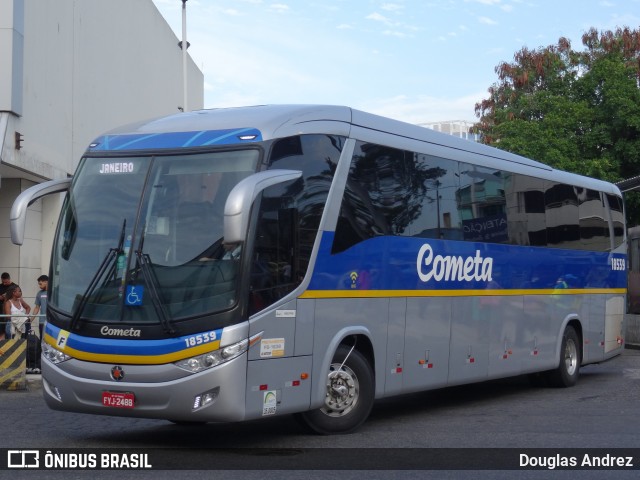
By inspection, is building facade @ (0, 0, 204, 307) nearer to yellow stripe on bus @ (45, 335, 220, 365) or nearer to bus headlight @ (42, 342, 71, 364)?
bus headlight @ (42, 342, 71, 364)

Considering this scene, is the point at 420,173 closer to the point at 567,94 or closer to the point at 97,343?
the point at 97,343

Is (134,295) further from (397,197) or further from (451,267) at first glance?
(451,267)

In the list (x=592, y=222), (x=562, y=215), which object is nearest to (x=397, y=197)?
(x=562, y=215)

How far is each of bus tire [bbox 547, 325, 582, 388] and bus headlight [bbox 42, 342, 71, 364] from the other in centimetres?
915

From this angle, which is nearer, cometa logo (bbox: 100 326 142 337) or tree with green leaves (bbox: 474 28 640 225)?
cometa logo (bbox: 100 326 142 337)

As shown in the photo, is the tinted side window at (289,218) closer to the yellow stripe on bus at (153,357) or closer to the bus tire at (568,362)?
the yellow stripe on bus at (153,357)

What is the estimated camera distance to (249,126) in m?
10.1

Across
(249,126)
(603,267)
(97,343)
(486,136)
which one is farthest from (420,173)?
(486,136)

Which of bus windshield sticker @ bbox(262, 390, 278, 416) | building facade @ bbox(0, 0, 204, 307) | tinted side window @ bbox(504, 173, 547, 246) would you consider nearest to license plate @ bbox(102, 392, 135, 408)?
bus windshield sticker @ bbox(262, 390, 278, 416)

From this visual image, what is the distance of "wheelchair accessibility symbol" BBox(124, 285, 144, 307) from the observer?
31.1ft

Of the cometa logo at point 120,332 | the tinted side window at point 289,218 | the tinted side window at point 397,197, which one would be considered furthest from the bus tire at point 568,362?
the cometa logo at point 120,332

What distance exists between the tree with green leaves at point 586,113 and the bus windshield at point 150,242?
26264mm

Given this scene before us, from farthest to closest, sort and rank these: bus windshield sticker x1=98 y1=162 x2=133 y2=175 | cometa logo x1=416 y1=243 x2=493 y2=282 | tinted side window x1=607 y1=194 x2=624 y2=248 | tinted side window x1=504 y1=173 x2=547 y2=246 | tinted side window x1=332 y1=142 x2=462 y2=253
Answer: tinted side window x1=607 y1=194 x2=624 y2=248, tinted side window x1=504 y1=173 x2=547 y2=246, cometa logo x1=416 y1=243 x2=493 y2=282, tinted side window x1=332 y1=142 x2=462 y2=253, bus windshield sticker x1=98 y1=162 x2=133 y2=175

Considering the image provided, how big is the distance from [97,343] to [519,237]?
749 centimetres
